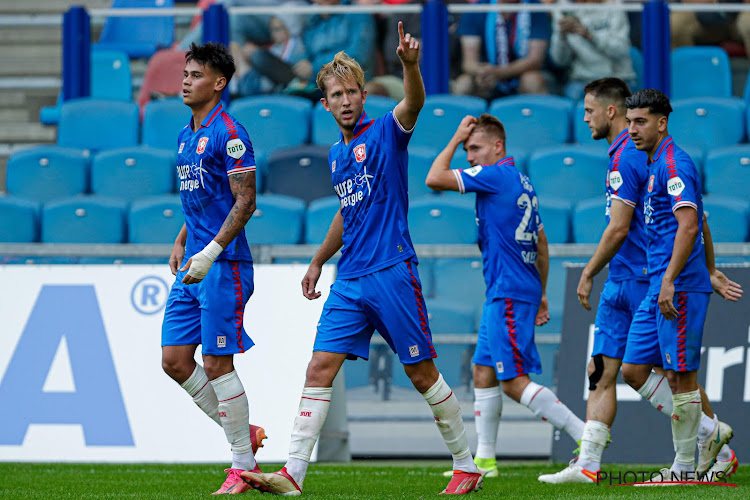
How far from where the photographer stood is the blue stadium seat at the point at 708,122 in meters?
9.52

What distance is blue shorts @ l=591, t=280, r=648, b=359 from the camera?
18.6 feet

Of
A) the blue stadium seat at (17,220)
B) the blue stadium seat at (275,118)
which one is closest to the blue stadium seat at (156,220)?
the blue stadium seat at (17,220)

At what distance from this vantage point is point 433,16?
9.97 m

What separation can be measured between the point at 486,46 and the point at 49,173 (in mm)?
4290

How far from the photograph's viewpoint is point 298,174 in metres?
9.46

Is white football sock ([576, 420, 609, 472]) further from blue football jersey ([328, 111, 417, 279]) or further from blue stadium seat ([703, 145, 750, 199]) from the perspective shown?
blue stadium seat ([703, 145, 750, 199])

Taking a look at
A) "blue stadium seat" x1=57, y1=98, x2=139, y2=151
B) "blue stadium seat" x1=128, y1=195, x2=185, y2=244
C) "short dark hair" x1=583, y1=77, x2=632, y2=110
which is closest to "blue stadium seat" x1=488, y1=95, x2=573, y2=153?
"blue stadium seat" x1=128, y1=195, x2=185, y2=244

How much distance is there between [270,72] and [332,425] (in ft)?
14.5

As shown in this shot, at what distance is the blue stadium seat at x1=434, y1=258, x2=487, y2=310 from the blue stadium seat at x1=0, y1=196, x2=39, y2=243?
392cm

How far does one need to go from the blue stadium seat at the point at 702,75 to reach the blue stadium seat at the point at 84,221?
529 cm

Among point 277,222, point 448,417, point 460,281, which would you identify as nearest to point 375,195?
point 448,417

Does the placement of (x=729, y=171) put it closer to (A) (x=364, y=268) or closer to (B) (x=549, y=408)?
(B) (x=549, y=408)

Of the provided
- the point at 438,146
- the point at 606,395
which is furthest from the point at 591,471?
the point at 438,146

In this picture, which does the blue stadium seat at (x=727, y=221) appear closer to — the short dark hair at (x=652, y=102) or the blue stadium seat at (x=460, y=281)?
the blue stadium seat at (x=460, y=281)
